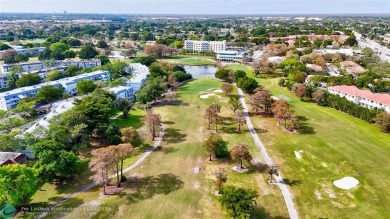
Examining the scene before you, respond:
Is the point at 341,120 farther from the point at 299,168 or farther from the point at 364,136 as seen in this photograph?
the point at 299,168

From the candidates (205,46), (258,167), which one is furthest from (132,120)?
(205,46)

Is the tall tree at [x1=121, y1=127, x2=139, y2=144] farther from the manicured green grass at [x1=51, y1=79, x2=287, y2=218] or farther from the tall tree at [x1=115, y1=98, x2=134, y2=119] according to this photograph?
the tall tree at [x1=115, y1=98, x2=134, y2=119]

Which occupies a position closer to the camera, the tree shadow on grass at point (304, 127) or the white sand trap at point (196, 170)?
the white sand trap at point (196, 170)

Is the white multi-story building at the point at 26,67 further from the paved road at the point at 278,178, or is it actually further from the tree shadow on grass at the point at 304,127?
the tree shadow on grass at the point at 304,127

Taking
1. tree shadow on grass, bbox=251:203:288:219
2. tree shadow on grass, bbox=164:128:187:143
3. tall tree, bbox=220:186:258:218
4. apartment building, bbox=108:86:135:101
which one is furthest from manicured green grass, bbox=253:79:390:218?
apartment building, bbox=108:86:135:101

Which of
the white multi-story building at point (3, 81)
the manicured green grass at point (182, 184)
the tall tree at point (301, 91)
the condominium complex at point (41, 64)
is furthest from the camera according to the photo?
the condominium complex at point (41, 64)

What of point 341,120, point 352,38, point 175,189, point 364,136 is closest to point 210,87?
point 341,120

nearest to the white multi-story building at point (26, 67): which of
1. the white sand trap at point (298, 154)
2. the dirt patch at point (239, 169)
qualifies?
the dirt patch at point (239, 169)
